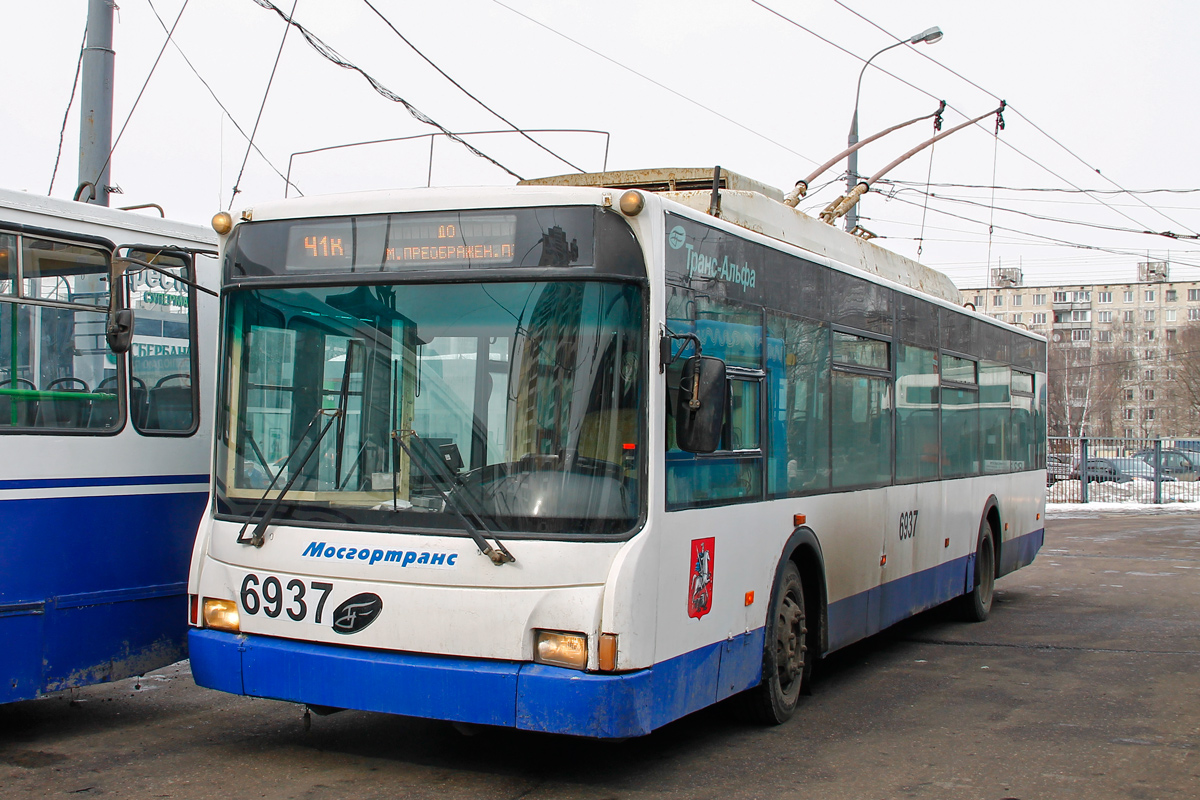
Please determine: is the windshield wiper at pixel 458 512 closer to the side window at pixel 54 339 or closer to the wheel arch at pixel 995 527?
the side window at pixel 54 339

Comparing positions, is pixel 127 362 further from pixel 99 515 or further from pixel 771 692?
pixel 771 692

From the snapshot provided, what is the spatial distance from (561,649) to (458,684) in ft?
1.55

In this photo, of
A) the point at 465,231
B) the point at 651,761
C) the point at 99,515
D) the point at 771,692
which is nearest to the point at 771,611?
the point at 771,692

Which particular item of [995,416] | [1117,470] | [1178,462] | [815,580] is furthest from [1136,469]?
[815,580]

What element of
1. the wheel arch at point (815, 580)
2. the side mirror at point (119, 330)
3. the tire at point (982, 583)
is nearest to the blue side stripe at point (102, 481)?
the side mirror at point (119, 330)

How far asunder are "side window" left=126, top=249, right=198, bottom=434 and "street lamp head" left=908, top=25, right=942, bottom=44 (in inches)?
476

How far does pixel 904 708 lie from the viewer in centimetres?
754

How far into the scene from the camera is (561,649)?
5.14 metres

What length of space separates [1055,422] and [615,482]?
8120cm

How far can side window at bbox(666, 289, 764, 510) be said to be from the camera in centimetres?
557

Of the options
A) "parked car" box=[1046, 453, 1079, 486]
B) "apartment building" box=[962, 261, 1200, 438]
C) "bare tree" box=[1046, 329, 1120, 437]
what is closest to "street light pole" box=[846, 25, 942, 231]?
"parked car" box=[1046, 453, 1079, 486]

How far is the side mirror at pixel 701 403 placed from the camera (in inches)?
209

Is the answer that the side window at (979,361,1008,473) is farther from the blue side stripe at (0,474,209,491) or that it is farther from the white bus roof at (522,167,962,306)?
the blue side stripe at (0,474,209,491)

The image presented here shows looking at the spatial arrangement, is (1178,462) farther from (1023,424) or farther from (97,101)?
(97,101)
